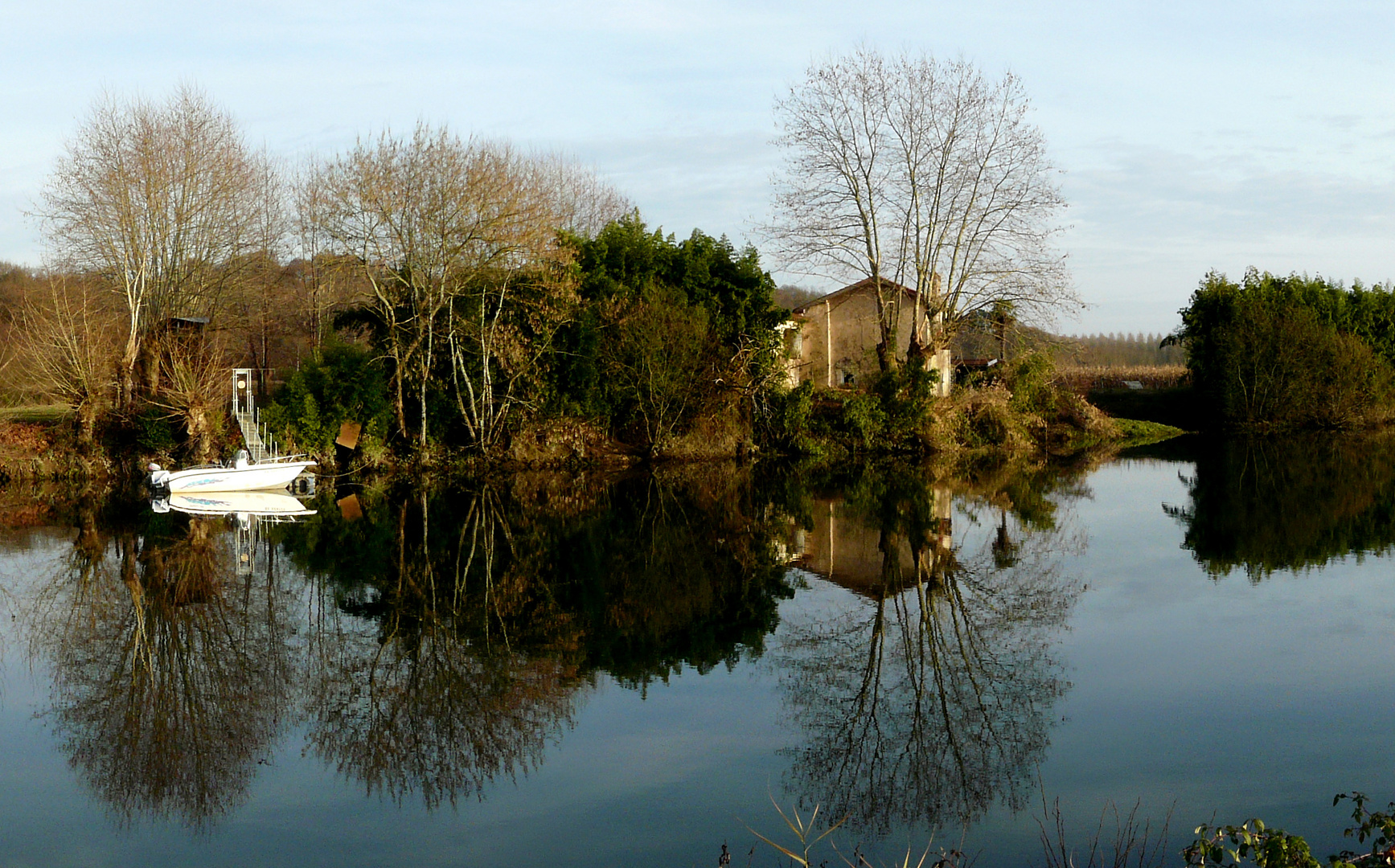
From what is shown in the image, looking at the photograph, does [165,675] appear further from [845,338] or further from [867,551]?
[845,338]

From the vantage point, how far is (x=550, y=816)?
20.0ft

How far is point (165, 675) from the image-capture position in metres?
8.84

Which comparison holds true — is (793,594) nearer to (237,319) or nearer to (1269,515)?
(1269,515)

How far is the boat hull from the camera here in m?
21.1

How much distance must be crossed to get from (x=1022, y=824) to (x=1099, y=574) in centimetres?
752

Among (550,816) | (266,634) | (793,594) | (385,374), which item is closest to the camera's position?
(550,816)

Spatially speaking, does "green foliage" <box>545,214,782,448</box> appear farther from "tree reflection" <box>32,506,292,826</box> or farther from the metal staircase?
"tree reflection" <box>32,506,292,826</box>

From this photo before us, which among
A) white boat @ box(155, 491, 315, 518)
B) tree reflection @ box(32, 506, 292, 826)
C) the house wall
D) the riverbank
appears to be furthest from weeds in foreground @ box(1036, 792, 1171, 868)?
the house wall

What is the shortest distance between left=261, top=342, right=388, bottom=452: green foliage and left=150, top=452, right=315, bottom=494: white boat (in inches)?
91.5

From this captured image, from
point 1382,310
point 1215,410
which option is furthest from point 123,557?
point 1382,310

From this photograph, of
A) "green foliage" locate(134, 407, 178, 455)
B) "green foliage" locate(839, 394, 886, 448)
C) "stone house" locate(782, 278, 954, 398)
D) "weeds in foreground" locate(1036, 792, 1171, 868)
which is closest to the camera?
"weeds in foreground" locate(1036, 792, 1171, 868)

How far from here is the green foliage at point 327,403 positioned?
24.8 m

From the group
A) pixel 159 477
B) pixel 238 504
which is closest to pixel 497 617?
pixel 238 504

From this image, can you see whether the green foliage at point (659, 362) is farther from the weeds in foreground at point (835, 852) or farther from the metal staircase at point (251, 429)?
the weeds in foreground at point (835, 852)
